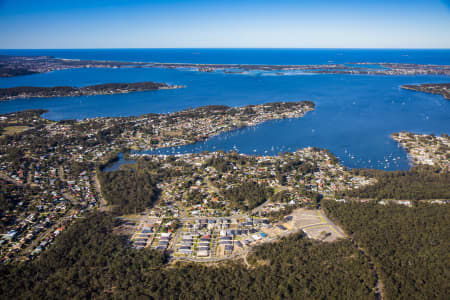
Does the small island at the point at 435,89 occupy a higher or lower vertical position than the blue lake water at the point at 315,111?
higher

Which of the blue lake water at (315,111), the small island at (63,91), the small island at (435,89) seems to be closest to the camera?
the blue lake water at (315,111)

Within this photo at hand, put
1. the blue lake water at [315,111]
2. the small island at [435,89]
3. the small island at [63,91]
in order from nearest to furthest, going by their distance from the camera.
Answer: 1. the blue lake water at [315,111]
2. the small island at [435,89]
3. the small island at [63,91]

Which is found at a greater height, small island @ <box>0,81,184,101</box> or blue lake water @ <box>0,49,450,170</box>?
small island @ <box>0,81,184,101</box>

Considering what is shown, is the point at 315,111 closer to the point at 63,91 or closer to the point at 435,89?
the point at 435,89

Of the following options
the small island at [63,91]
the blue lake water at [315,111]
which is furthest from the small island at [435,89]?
the small island at [63,91]

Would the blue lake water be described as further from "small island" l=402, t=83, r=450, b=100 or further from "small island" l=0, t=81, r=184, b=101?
"small island" l=0, t=81, r=184, b=101

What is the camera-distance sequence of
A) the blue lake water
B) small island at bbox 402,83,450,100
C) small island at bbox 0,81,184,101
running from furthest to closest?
small island at bbox 0,81,184,101
small island at bbox 402,83,450,100
the blue lake water

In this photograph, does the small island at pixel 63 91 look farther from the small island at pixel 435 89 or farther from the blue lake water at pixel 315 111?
the small island at pixel 435 89

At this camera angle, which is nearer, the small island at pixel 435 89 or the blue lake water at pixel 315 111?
the blue lake water at pixel 315 111

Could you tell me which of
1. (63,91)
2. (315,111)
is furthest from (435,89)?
(63,91)

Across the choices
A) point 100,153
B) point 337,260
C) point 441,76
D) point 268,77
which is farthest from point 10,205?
point 441,76

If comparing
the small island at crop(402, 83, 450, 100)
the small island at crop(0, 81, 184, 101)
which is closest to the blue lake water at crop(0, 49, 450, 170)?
the small island at crop(402, 83, 450, 100)
